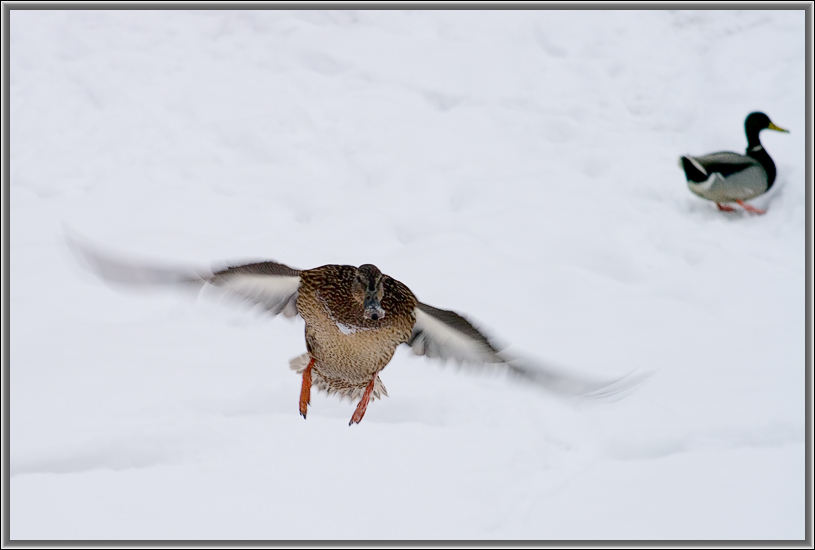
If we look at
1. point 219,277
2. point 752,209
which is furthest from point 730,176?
point 219,277

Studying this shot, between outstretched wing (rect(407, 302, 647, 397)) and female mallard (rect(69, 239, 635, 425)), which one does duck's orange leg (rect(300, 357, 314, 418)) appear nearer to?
female mallard (rect(69, 239, 635, 425))

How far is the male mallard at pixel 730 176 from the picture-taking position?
3.95 meters

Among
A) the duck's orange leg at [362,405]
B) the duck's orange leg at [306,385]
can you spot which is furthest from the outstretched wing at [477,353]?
the duck's orange leg at [306,385]

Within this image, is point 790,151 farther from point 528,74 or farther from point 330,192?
point 330,192

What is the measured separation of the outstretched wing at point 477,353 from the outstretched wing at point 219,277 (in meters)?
0.36

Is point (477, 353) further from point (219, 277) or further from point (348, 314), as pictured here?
point (219, 277)

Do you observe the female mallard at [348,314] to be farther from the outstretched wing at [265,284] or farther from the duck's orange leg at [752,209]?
the duck's orange leg at [752,209]

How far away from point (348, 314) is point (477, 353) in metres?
0.37

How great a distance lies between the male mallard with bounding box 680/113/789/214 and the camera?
3.95m

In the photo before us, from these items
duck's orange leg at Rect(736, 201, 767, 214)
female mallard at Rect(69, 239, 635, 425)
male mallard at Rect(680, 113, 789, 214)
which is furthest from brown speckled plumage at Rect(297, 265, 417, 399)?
duck's orange leg at Rect(736, 201, 767, 214)

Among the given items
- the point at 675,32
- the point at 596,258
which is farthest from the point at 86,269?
the point at 675,32

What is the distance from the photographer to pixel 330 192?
372 centimetres

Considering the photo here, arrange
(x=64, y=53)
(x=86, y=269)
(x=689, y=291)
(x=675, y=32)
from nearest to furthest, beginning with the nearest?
(x=86, y=269)
(x=689, y=291)
(x=64, y=53)
(x=675, y=32)

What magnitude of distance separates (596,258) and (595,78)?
5.68 feet
